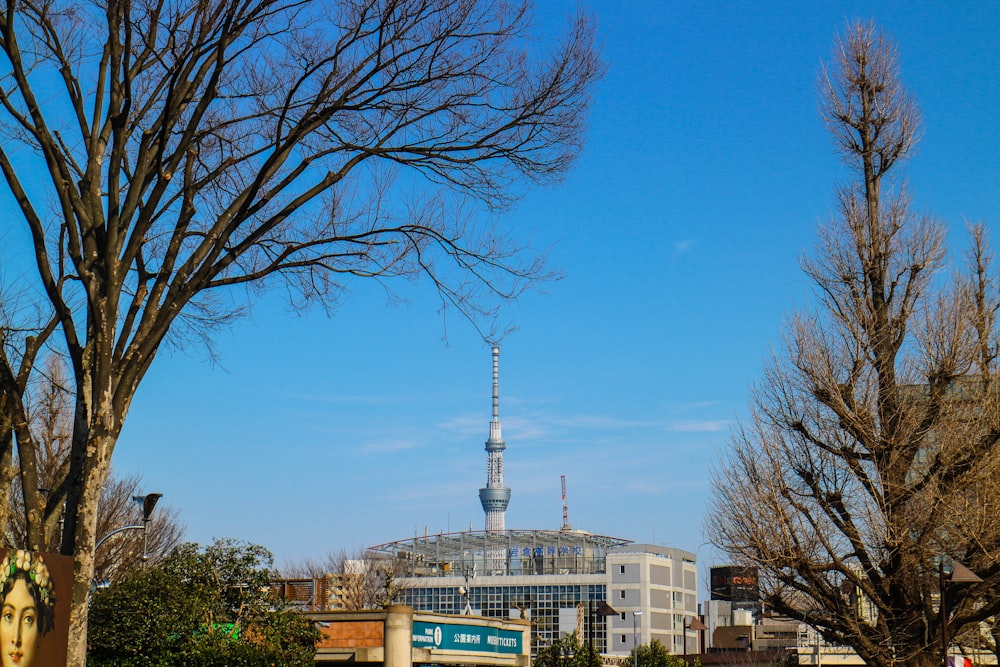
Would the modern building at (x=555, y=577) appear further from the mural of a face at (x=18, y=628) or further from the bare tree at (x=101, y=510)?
the mural of a face at (x=18, y=628)

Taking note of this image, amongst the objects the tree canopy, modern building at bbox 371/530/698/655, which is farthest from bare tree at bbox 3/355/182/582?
modern building at bbox 371/530/698/655

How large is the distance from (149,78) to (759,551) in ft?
42.1

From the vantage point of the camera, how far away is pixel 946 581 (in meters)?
17.7

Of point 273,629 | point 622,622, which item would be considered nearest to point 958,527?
point 273,629

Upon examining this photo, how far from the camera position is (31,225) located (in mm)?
9523

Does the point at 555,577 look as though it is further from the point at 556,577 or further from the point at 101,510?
the point at 101,510

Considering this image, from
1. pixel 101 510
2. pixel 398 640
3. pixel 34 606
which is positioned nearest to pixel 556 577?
pixel 101 510

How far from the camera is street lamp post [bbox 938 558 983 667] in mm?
15578

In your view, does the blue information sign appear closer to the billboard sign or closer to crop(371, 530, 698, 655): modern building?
the billboard sign

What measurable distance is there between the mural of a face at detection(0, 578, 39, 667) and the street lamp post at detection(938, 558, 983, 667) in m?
A: 13.0

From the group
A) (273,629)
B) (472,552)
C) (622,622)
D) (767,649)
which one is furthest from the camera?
(472,552)

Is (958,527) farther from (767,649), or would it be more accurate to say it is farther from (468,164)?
(767,649)

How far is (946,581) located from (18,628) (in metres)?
15.0

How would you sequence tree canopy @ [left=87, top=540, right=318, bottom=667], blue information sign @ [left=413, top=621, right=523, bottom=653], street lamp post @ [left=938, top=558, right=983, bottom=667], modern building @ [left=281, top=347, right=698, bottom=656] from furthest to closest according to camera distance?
modern building @ [left=281, top=347, right=698, bottom=656] < blue information sign @ [left=413, top=621, right=523, bottom=653] < tree canopy @ [left=87, top=540, right=318, bottom=667] < street lamp post @ [left=938, top=558, right=983, bottom=667]
